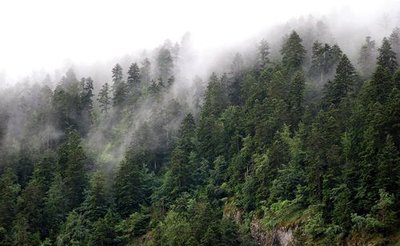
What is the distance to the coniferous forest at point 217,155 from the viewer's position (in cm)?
6309

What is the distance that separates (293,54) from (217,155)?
26.1 metres

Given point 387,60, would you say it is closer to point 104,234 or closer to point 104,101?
point 104,234

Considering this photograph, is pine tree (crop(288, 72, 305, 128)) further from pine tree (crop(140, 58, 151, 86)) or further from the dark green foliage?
pine tree (crop(140, 58, 151, 86))

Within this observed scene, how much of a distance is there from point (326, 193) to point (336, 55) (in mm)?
51633

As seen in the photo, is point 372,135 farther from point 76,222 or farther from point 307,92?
point 76,222

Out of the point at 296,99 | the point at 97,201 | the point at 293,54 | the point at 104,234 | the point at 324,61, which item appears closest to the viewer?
the point at 104,234

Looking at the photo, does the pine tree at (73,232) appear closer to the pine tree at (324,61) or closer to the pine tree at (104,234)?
the pine tree at (104,234)

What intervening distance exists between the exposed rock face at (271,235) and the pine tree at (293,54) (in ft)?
133

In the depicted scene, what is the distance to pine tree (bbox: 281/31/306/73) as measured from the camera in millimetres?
107125

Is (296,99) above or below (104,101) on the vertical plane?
below

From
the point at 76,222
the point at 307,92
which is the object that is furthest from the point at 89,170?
the point at 307,92

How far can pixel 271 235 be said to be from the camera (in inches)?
2717

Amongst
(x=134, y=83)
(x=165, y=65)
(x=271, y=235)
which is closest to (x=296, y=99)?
(x=271, y=235)

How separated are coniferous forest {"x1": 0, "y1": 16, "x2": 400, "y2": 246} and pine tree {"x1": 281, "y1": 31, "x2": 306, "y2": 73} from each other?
27 cm
